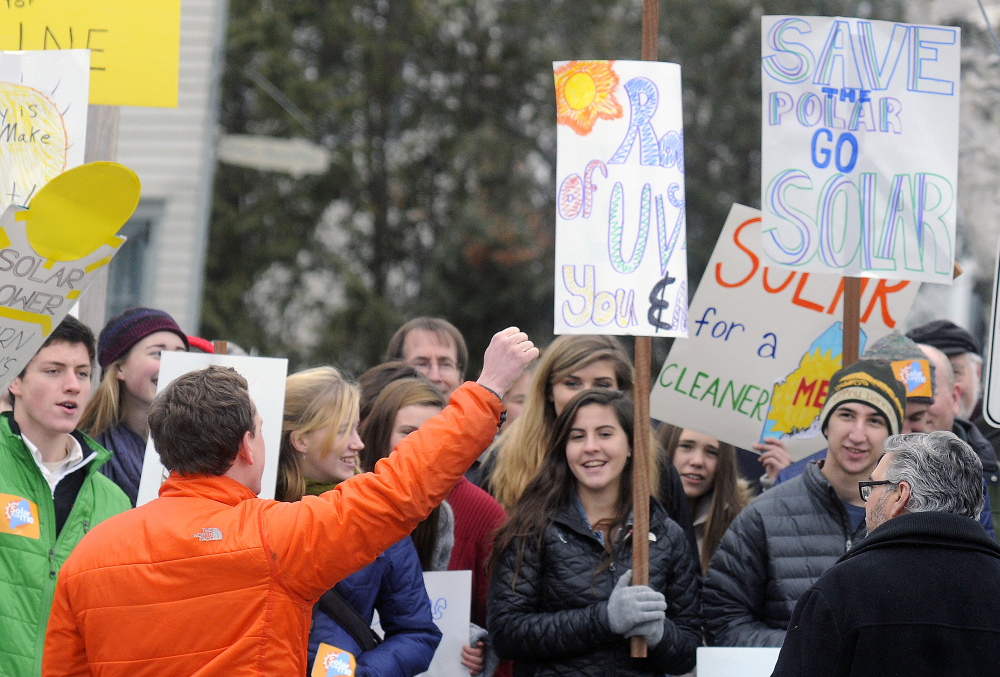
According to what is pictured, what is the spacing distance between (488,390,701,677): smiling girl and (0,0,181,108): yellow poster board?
2018 mm

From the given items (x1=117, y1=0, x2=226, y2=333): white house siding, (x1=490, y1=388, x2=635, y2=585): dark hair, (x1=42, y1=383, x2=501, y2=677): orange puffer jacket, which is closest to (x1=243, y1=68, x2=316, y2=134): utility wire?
(x1=117, y1=0, x2=226, y2=333): white house siding

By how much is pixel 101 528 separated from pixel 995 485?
336cm

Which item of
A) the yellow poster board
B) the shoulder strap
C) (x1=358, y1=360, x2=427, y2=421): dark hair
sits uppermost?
the yellow poster board

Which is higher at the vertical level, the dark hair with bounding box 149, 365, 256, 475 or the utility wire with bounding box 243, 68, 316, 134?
the utility wire with bounding box 243, 68, 316, 134

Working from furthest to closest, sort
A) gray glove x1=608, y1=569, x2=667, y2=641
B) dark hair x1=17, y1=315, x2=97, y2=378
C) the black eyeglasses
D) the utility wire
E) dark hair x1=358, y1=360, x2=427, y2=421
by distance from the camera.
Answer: the utility wire → dark hair x1=358, y1=360, x2=427, y2=421 → dark hair x1=17, y1=315, x2=97, y2=378 → gray glove x1=608, y1=569, x2=667, y2=641 → the black eyeglasses

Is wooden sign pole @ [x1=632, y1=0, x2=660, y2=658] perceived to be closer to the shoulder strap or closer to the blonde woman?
the blonde woman

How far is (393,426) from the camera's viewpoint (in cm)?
419

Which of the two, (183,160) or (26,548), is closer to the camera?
(26,548)

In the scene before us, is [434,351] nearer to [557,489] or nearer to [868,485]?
[557,489]

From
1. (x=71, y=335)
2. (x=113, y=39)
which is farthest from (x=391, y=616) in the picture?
(x=113, y=39)

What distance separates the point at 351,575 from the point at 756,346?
2212mm

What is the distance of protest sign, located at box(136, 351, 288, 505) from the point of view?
374 cm

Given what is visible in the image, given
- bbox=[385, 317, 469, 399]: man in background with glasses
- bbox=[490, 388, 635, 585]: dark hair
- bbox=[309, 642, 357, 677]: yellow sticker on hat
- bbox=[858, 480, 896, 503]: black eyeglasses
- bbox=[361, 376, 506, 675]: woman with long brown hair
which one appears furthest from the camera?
bbox=[385, 317, 469, 399]: man in background with glasses

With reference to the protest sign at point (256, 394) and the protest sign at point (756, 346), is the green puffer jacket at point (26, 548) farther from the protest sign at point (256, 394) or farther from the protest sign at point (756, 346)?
the protest sign at point (756, 346)
